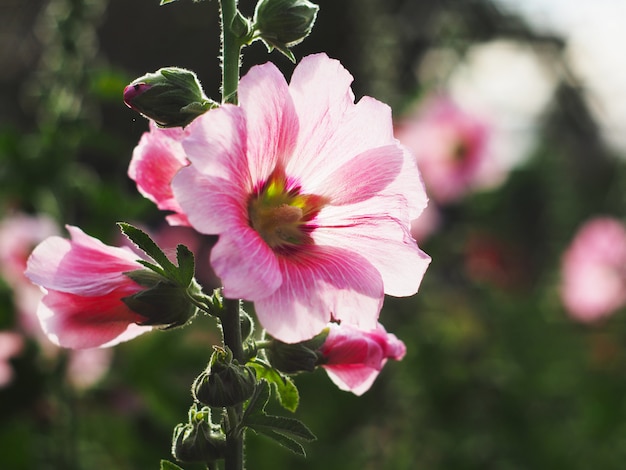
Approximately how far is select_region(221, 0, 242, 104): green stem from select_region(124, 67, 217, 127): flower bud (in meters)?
0.03

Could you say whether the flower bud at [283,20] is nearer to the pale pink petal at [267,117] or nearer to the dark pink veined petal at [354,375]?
the pale pink petal at [267,117]

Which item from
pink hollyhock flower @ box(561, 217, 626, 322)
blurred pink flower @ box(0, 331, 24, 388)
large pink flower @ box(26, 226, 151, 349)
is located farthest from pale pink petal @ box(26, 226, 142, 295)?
pink hollyhock flower @ box(561, 217, 626, 322)

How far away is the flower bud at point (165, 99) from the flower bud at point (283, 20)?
10 cm

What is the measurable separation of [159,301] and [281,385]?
0.17m

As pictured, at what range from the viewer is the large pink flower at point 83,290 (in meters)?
0.75

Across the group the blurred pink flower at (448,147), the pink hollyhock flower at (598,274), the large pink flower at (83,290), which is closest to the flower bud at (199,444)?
the large pink flower at (83,290)

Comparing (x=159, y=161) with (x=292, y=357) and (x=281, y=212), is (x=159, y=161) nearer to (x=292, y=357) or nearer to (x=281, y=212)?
(x=281, y=212)

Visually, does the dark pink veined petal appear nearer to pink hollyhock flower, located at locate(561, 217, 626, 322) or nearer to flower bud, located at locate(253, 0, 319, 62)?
flower bud, located at locate(253, 0, 319, 62)

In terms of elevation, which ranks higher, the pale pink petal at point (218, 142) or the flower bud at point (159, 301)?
the pale pink petal at point (218, 142)

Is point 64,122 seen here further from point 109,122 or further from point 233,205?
point 109,122

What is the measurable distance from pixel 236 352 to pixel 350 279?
13 centimetres

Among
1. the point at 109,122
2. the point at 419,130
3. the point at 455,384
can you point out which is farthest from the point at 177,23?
the point at 455,384

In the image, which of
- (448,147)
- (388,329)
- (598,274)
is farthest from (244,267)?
(598,274)

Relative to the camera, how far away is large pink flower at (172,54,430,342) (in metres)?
0.68
